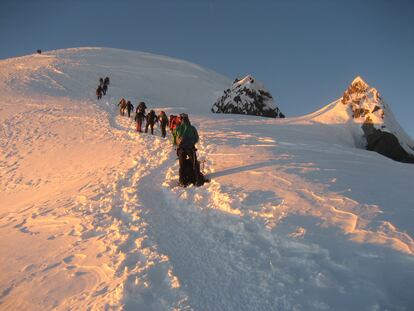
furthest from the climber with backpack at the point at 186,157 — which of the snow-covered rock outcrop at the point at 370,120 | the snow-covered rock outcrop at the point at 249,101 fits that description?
the snow-covered rock outcrop at the point at 249,101

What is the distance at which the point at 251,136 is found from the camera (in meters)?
16.7

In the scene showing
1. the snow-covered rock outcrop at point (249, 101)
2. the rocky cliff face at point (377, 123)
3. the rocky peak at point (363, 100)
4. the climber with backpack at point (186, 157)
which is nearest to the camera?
the climber with backpack at point (186, 157)

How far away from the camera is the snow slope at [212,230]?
5301 millimetres

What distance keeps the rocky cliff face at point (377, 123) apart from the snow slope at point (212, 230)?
690cm

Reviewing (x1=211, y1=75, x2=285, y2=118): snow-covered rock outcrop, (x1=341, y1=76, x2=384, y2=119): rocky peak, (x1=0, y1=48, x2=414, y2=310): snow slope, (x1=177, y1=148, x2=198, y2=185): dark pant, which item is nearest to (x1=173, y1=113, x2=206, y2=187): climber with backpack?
(x1=177, y1=148, x2=198, y2=185): dark pant

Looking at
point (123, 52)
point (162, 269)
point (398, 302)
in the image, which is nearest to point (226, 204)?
point (162, 269)

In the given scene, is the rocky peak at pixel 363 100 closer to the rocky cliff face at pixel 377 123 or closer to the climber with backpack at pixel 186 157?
the rocky cliff face at pixel 377 123

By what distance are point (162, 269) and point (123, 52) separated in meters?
67.0

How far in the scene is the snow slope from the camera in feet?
17.4

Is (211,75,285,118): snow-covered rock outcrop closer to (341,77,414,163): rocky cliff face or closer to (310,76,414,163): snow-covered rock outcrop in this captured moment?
(310,76,414,163): snow-covered rock outcrop

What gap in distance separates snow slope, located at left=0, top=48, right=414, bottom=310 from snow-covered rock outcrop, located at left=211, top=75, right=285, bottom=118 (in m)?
18.9

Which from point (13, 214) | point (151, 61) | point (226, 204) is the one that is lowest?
point (13, 214)

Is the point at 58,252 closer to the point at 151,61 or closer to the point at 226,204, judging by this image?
the point at 226,204

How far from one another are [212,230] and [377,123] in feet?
55.9
